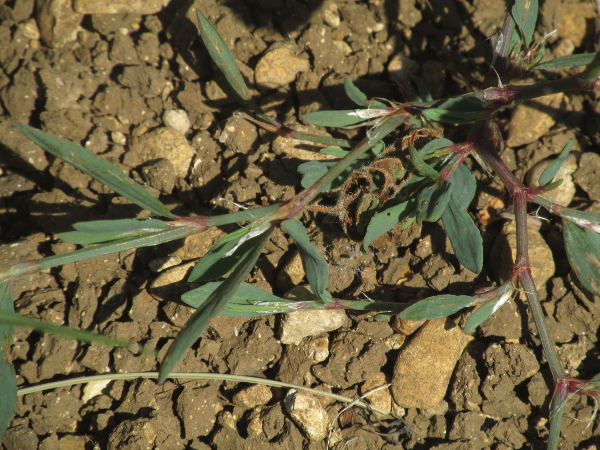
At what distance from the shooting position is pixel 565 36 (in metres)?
2.25

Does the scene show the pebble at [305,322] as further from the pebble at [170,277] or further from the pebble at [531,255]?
the pebble at [531,255]

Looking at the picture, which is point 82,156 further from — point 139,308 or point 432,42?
point 432,42

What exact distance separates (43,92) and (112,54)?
38 centimetres

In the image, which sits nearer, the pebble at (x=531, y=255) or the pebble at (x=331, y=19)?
the pebble at (x=531, y=255)

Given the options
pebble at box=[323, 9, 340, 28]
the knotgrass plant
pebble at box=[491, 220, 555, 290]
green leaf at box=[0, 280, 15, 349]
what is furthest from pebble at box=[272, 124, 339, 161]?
green leaf at box=[0, 280, 15, 349]

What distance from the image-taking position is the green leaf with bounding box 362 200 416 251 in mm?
1557

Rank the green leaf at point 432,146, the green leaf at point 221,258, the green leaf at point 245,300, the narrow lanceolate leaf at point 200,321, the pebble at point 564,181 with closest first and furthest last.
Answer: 1. the narrow lanceolate leaf at point 200,321
2. the green leaf at point 221,258
3. the green leaf at point 245,300
4. the green leaf at point 432,146
5. the pebble at point 564,181

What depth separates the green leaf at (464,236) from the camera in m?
1.51

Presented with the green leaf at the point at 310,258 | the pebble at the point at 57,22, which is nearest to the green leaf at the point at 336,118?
the green leaf at the point at 310,258

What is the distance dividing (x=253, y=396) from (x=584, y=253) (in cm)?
135

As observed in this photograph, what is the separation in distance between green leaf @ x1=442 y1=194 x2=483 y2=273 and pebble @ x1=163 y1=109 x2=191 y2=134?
129 cm

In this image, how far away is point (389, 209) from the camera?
5.26ft

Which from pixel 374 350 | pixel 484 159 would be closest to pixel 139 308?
pixel 374 350

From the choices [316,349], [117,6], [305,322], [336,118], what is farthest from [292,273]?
[117,6]
